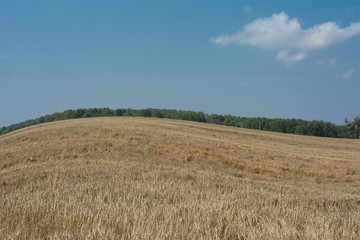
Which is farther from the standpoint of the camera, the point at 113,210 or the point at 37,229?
the point at 113,210

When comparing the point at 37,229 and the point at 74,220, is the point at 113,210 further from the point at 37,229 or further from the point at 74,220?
the point at 37,229

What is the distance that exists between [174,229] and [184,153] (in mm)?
13325

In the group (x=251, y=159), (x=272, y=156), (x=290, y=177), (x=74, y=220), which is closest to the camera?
(x=74, y=220)

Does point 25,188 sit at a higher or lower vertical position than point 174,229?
lower

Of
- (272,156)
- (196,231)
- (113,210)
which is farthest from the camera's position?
(272,156)

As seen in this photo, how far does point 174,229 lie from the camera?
3.32 m

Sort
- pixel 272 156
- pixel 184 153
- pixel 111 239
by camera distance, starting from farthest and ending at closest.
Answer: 1. pixel 272 156
2. pixel 184 153
3. pixel 111 239

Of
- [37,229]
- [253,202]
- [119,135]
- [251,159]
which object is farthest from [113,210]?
[119,135]

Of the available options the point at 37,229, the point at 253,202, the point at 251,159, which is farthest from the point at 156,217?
the point at 251,159

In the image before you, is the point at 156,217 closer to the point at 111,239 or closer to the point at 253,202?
the point at 111,239

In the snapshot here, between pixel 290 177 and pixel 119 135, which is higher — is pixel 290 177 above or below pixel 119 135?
below

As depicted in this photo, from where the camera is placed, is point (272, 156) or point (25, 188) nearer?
point (25, 188)

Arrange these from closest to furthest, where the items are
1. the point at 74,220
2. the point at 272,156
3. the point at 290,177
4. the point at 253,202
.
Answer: the point at 74,220, the point at 253,202, the point at 290,177, the point at 272,156

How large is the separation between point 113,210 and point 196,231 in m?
1.30
